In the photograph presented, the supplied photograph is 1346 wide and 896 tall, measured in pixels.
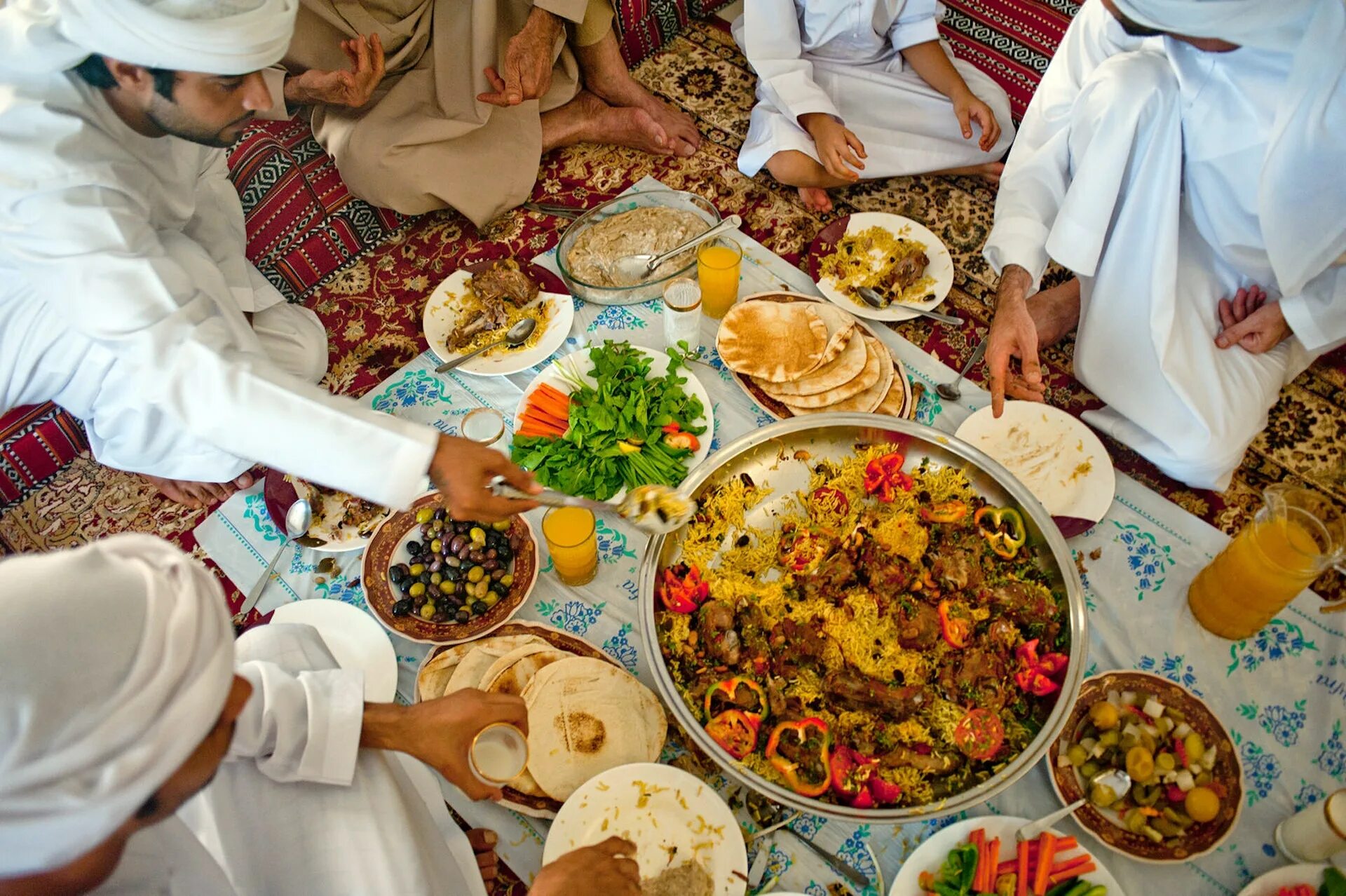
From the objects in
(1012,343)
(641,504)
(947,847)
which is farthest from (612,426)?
(947,847)

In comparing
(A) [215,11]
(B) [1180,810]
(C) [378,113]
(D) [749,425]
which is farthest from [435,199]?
(B) [1180,810]

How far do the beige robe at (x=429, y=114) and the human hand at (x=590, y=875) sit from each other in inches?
99.9

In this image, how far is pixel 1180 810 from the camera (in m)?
1.74

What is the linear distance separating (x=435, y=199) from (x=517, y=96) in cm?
54

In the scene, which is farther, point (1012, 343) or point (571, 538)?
point (1012, 343)

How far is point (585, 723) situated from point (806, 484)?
2.88 ft

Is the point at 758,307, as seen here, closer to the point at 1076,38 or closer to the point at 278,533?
the point at 1076,38

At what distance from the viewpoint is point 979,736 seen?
1.73 meters

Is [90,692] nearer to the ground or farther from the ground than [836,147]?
farther from the ground

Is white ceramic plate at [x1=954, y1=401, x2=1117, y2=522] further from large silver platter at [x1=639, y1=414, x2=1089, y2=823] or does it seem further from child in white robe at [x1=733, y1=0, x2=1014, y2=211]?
child in white robe at [x1=733, y1=0, x2=1014, y2=211]

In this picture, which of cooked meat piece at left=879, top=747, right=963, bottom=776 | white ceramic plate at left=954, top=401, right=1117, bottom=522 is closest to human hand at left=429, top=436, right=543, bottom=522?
cooked meat piece at left=879, top=747, right=963, bottom=776

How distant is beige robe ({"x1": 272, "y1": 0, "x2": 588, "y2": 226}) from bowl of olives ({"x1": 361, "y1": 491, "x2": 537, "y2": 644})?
1643 millimetres

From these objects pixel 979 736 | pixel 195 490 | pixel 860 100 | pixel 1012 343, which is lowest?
pixel 195 490

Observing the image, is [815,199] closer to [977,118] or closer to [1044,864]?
[977,118]
